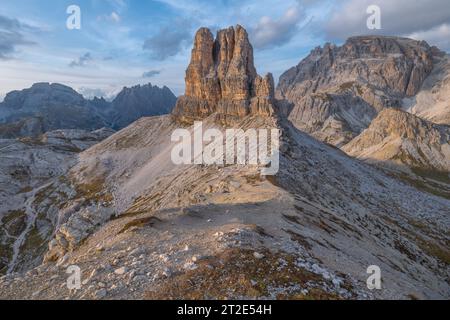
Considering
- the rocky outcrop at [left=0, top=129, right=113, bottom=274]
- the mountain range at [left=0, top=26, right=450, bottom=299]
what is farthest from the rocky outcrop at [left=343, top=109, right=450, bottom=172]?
the rocky outcrop at [left=0, top=129, right=113, bottom=274]

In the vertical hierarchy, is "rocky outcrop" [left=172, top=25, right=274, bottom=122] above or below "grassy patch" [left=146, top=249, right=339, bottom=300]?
above

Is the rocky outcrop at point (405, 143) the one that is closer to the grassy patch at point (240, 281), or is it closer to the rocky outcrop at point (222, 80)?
the rocky outcrop at point (222, 80)

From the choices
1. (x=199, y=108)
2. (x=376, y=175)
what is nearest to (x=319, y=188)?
(x=376, y=175)

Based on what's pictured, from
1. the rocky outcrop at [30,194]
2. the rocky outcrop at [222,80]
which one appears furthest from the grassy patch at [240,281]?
the rocky outcrop at [222,80]

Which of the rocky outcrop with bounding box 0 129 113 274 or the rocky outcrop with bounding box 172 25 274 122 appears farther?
the rocky outcrop with bounding box 172 25 274 122

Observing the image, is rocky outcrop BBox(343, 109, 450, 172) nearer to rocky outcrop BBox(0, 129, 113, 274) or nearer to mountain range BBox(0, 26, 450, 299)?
mountain range BBox(0, 26, 450, 299)

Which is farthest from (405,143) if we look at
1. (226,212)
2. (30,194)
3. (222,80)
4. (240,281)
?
(240,281)
